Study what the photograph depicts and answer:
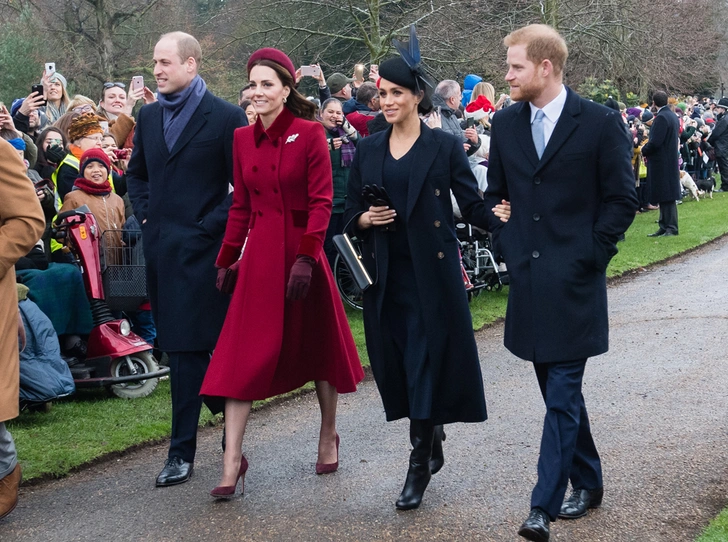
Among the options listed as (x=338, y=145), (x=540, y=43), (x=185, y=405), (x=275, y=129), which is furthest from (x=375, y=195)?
(x=338, y=145)

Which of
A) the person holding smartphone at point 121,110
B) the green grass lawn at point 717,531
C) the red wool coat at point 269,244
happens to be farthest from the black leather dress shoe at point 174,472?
the person holding smartphone at point 121,110

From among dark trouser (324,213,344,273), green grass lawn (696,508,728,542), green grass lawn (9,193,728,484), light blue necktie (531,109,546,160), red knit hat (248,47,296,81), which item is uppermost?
red knit hat (248,47,296,81)

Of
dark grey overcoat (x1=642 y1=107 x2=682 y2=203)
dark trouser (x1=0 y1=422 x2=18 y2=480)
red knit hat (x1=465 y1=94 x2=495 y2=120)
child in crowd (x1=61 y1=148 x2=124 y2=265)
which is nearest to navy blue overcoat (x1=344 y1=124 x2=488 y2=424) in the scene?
dark trouser (x1=0 y1=422 x2=18 y2=480)

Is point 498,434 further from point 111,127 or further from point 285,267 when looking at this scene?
Result: point 111,127

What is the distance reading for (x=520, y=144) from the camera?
15.4 ft

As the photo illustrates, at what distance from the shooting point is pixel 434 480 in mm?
5457

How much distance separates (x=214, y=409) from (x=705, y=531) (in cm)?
251

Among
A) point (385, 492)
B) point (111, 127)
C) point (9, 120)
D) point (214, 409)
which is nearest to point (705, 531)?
point (385, 492)

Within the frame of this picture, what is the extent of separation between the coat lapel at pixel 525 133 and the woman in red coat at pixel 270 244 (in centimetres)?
107

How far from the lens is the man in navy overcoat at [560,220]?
452 centimetres

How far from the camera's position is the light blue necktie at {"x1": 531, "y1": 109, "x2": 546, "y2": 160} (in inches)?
183

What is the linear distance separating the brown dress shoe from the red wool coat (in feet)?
3.13

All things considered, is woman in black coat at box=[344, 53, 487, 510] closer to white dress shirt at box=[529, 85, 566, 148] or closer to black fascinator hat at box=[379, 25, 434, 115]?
black fascinator hat at box=[379, 25, 434, 115]

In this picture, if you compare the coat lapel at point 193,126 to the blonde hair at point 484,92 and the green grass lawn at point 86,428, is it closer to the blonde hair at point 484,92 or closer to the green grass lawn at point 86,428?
the green grass lawn at point 86,428
